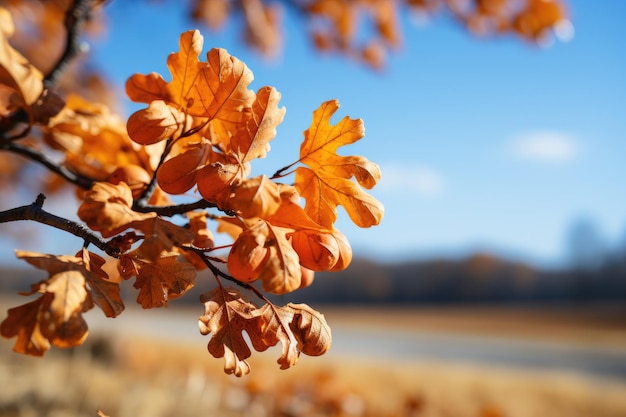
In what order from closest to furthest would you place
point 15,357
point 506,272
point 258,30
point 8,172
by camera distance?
point 15,357 → point 258,30 → point 8,172 → point 506,272

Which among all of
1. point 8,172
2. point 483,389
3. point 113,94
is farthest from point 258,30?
point 8,172

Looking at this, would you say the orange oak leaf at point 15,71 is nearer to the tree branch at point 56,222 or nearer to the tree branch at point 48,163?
the tree branch at point 48,163

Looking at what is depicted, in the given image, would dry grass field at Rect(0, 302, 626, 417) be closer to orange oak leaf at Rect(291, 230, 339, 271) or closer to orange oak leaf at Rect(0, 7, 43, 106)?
orange oak leaf at Rect(0, 7, 43, 106)

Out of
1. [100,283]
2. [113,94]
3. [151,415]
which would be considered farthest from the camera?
[113,94]

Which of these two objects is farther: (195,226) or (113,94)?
(113,94)

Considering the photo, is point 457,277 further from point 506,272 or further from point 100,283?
point 100,283

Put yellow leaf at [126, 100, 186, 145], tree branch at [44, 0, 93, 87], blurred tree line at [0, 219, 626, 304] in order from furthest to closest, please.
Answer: blurred tree line at [0, 219, 626, 304] → tree branch at [44, 0, 93, 87] → yellow leaf at [126, 100, 186, 145]

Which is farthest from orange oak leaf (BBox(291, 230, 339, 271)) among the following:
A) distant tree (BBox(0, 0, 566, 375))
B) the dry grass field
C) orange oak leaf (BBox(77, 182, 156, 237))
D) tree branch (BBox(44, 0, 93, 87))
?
the dry grass field

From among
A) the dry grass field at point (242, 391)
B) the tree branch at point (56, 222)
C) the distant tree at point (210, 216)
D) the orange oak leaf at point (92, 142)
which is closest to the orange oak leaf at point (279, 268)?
the distant tree at point (210, 216)
